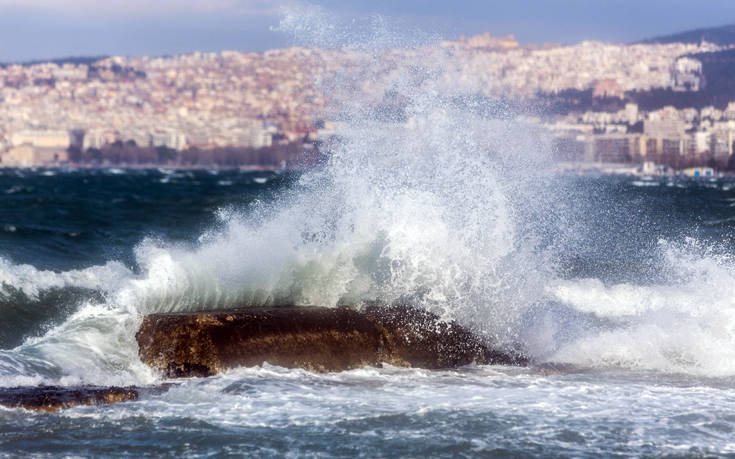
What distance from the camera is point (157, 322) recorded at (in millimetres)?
8875

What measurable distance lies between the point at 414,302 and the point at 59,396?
4259mm

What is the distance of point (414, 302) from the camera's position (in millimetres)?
10422

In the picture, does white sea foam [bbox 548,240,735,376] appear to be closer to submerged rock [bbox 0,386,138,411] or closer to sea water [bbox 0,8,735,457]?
sea water [bbox 0,8,735,457]

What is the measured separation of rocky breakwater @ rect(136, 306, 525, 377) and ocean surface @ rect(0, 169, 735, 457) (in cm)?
20

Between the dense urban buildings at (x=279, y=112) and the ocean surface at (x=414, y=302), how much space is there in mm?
44281

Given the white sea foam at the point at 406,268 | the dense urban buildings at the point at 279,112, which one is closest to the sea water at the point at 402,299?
the white sea foam at the point at 406,268

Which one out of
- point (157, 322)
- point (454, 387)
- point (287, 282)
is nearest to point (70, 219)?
point (287, 282)

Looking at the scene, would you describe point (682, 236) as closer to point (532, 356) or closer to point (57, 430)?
point (532, 356)

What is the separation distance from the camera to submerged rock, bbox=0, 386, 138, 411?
23.6ft

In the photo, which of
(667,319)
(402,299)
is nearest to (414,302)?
(402,299)

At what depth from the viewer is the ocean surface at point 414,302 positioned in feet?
22.1

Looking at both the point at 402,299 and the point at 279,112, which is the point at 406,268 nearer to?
the point at 402,299

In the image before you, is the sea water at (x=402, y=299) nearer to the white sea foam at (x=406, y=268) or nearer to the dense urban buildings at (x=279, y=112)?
the white sea foam at (x=406, y=268)

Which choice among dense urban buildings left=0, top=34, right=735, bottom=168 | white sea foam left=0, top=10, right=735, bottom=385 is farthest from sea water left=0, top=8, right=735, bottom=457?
dense urban buildings left=0, top=34, right=735, bottom=168
